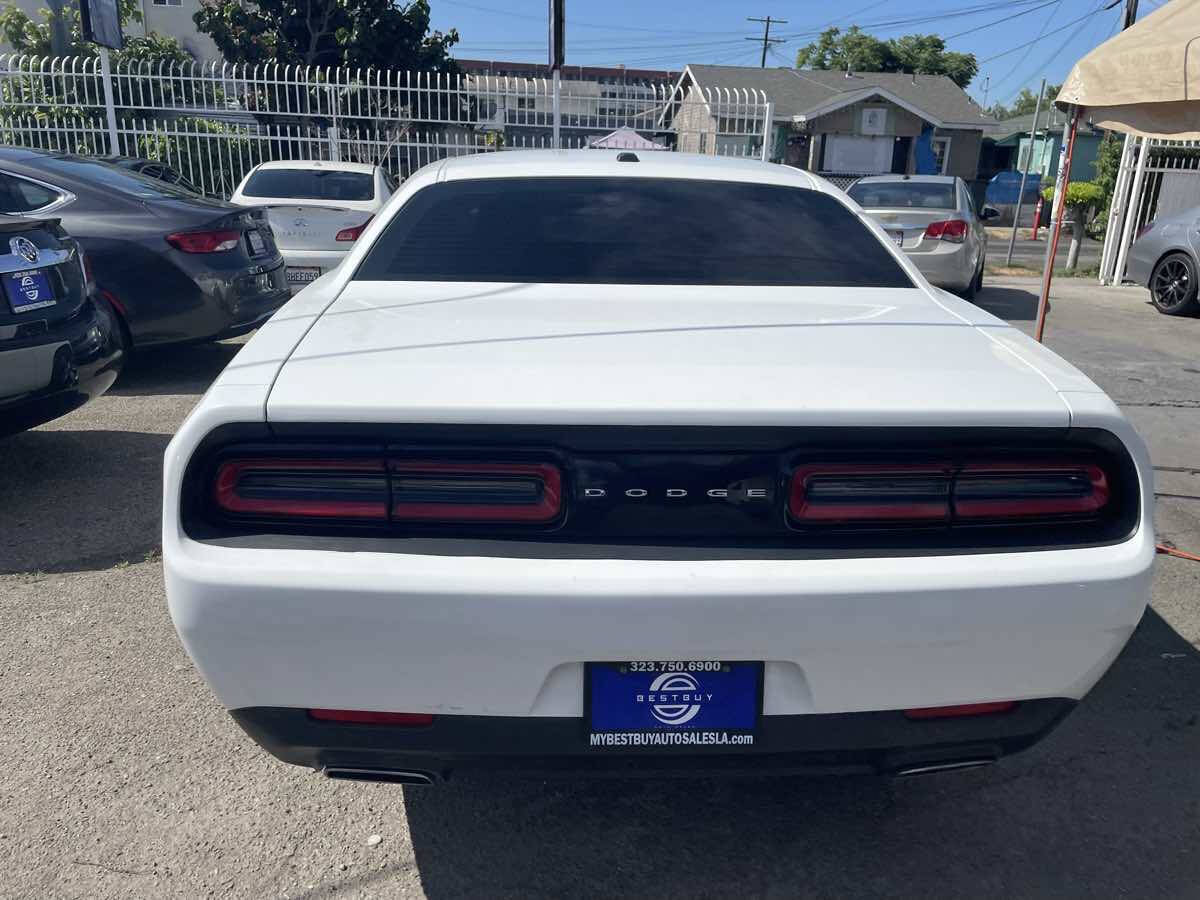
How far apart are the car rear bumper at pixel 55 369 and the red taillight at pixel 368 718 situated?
302 centimetres

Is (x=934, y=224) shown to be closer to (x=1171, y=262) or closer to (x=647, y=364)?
(x=1171, y=262)

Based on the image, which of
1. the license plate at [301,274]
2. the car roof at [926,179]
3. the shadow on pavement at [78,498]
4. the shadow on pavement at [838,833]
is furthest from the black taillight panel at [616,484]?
the car roof at [926,179]

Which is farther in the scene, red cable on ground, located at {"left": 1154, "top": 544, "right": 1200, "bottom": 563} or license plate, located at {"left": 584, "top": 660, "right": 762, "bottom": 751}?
red cable on ground, located at {"left": 1154, "top": 544, "right": 1200, "bottom": 563}

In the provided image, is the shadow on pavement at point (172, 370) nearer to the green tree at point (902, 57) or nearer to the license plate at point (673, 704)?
the license plate at point (673, 704)

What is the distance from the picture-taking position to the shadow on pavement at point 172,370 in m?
6.67

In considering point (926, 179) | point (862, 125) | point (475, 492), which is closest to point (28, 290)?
point (475, 492)

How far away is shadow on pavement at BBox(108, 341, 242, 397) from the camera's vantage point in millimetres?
6672

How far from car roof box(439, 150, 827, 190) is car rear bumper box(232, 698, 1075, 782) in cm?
202

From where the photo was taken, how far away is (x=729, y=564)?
5.94 feet

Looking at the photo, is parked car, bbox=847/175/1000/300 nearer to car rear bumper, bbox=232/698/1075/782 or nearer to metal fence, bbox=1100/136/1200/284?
metal fence, bbox=1100/136/1200/284

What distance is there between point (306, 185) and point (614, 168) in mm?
7010

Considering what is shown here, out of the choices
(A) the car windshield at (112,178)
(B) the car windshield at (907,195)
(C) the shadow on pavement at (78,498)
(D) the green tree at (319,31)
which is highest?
(D) the green tree at (319,31)

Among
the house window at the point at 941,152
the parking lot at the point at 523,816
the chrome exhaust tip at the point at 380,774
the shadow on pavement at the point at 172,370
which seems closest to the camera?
the chrome exhaust tip at the point at 380,774

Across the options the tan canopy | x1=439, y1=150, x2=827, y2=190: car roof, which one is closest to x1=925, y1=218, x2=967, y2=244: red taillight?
the tan canopy
